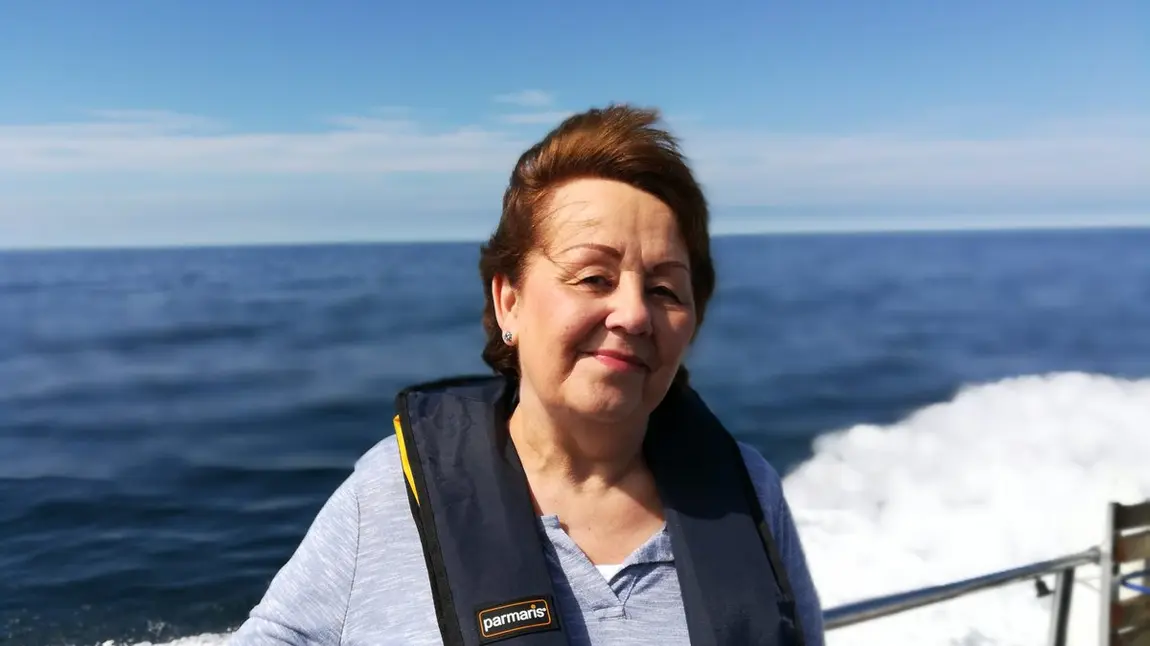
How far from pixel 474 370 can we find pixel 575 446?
13326mm

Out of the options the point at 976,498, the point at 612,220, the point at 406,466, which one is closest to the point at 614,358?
the point at 612,220

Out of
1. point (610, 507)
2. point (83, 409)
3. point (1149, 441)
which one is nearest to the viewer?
point (610, 507)

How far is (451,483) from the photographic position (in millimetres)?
1064

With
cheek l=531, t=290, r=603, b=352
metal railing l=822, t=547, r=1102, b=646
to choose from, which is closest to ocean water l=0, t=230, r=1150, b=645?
cheek l=531, t=290, r=603, b=352

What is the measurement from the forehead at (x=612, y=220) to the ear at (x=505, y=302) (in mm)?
104

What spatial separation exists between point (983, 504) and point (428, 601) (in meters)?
7.94

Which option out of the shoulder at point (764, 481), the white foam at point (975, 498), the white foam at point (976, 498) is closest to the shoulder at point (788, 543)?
the shoulder at point (764, 481)

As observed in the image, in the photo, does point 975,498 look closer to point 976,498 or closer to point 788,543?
point 976,498

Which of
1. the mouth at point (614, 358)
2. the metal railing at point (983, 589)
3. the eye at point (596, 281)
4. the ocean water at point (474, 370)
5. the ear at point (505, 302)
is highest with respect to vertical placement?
the ocean water at point (474, 370)

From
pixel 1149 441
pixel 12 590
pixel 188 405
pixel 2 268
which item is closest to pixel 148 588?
pixel 12 590

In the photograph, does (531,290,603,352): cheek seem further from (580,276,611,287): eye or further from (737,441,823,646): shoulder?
(737,441,823,646): shoulder

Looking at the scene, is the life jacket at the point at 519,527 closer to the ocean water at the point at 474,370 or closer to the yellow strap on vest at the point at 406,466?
the yellow strap on vest at the point at 406,466

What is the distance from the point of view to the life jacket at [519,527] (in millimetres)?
990

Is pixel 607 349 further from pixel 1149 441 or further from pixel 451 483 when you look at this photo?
pixel 1149 441
